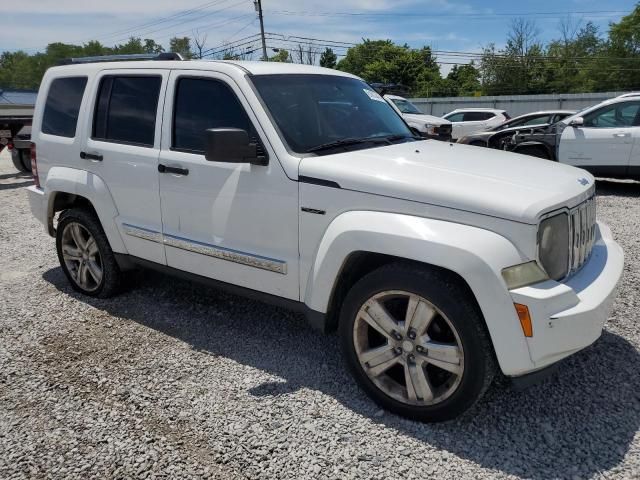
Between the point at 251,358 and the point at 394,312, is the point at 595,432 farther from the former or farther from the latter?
the point at 251,358

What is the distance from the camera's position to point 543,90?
6066cm

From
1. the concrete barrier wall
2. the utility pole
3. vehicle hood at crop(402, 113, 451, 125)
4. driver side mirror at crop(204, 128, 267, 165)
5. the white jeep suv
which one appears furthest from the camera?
the utility pole

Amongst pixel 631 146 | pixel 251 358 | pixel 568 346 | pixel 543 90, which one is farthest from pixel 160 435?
pixel 543 90

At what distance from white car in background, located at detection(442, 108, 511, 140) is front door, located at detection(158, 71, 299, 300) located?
15.3 meters

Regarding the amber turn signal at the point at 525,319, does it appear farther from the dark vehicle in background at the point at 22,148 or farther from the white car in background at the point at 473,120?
the white car in background at the point at 473,120

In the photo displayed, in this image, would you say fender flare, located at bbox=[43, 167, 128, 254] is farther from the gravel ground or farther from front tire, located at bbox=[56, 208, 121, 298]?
the gravel ground

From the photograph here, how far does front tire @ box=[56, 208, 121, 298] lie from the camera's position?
451 centimetres

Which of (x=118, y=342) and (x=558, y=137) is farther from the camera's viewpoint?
(x=558, y=137)

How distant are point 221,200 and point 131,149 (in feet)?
3.47

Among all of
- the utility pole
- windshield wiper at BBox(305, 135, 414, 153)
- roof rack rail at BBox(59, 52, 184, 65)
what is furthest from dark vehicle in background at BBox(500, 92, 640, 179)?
the utility pole

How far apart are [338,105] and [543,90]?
64.6 m

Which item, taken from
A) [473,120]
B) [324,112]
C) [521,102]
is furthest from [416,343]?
[521,102]

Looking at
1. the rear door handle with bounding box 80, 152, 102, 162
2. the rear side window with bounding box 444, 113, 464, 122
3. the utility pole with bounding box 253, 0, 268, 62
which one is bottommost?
the rear side window with bounding box 444, 113, 464, 122

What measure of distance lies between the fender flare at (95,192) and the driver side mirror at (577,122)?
8.48m
